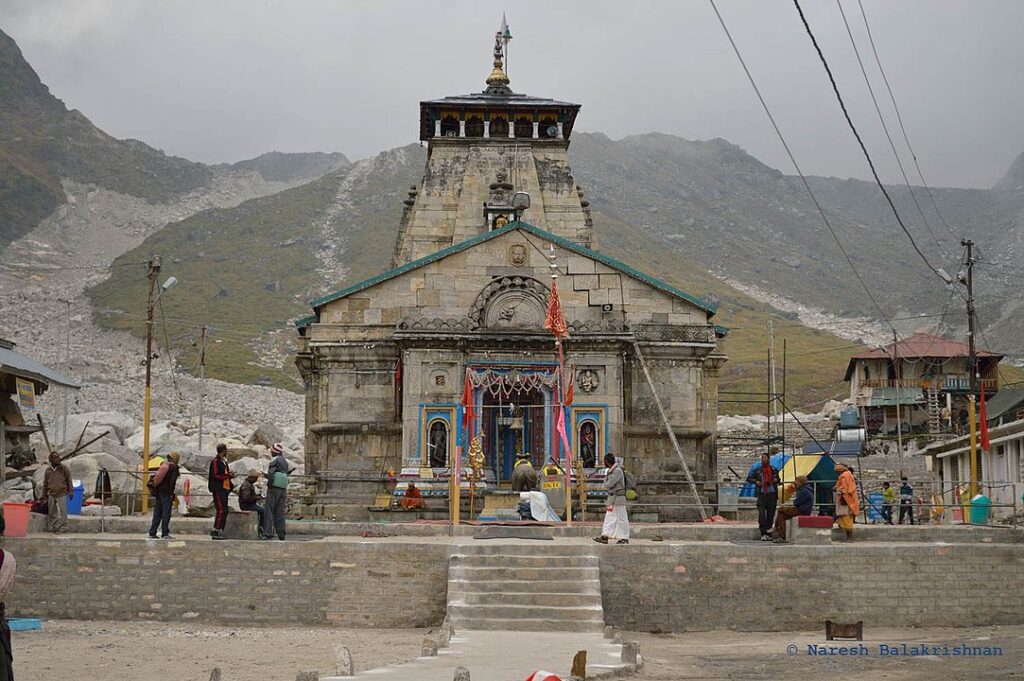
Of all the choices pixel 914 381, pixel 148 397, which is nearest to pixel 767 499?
pixel 148 397

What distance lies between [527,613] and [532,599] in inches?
20.7

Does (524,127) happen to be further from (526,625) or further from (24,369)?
(526,625)

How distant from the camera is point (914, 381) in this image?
78438 mm

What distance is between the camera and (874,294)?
196500mm

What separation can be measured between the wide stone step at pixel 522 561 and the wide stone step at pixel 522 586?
49cm

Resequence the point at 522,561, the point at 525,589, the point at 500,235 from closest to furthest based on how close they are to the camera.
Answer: the point at 525,589, the point at 522,561, the point at 500,235

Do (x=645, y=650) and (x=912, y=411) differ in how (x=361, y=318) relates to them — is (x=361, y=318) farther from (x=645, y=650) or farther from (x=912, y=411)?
(x=912, y=411)

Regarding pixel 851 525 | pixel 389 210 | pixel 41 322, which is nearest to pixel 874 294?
pixel 389 210

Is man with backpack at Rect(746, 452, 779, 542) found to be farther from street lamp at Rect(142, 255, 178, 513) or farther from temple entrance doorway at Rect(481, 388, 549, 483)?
street lamp at Rect(142, 255, 178, 513)

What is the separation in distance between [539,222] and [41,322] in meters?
104

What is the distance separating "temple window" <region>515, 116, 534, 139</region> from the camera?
4869 centimetres

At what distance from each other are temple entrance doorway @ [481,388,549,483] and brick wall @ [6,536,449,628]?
12763 mm

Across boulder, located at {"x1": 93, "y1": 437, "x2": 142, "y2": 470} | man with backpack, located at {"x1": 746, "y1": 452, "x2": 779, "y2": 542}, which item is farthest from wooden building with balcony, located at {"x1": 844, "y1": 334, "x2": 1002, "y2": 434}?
man with backpack, located at {"x1": 746, "y1": 452, "x2": 779, "y2": 542}

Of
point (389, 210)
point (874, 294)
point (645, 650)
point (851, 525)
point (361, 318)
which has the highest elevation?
point (389, 210)
